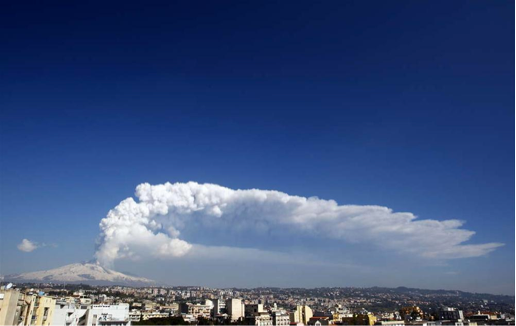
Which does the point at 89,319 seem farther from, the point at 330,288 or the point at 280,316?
the point at 330,288

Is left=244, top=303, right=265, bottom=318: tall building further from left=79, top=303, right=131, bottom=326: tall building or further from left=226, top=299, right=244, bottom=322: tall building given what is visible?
left=79, top=303, right=131, bottom=326: tall building

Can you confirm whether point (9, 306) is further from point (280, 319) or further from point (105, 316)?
point (280, 319)

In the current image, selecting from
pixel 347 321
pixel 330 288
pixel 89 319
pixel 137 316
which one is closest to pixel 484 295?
pixel 330 288

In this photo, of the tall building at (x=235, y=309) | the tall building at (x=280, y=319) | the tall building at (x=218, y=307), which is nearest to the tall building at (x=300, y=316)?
the tall building at (x=280, y=319)

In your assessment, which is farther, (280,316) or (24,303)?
(280,316)

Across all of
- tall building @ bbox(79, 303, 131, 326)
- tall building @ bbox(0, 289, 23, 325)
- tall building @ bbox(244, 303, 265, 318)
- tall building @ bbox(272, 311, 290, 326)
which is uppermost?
tall building @ bbox(0, 289, 23, 325)

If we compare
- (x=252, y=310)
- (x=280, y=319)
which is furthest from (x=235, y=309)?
(x=280, y=319)

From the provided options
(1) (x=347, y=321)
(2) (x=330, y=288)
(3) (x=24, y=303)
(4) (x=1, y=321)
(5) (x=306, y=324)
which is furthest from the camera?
(2) (x=330, y=288)

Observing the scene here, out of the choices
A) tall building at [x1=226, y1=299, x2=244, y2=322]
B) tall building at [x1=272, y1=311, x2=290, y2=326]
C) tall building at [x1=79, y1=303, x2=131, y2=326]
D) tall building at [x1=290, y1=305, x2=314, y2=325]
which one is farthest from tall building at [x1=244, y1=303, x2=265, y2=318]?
tall building at [x1=79, y1=303, x2=131, y2=326]

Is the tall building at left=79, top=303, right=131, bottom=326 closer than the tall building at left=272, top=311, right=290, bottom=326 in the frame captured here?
Yes

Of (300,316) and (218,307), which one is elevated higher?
(218,307)

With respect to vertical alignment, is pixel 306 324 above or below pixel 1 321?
below
